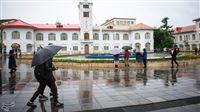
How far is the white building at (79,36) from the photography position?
42944 mm

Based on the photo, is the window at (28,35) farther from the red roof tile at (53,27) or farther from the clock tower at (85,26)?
the clock tower at (85,26)

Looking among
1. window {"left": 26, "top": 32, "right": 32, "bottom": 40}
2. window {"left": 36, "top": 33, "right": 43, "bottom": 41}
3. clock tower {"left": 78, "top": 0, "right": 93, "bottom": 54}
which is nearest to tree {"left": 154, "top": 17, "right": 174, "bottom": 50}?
clock tower {"left": 78, "top": 0, "right": 93, "bottom": 54}

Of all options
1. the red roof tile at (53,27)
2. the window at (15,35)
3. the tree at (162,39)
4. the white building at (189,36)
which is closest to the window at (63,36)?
the red roof tile at (53,27)

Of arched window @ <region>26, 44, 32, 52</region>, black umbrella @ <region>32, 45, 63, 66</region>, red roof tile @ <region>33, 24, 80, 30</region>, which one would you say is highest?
red roof tile @ <region>33, 24, 80, 30</region>

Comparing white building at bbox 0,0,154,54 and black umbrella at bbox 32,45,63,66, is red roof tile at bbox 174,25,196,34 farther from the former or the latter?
black umbrella at bbox 32,45,63,66

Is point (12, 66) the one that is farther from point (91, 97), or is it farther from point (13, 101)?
point (91, 97)

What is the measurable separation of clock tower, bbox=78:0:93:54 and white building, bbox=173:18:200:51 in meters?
30.8

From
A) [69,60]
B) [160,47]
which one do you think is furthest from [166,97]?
[160,47]

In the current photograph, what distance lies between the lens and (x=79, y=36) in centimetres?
4888

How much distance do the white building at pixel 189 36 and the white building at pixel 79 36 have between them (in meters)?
16.0

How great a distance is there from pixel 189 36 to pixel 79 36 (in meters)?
35.1

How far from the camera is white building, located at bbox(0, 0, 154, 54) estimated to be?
42.9 meters

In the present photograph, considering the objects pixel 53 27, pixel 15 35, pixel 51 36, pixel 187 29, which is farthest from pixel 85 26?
pixel 187 29

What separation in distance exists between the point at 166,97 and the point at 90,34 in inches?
1691
